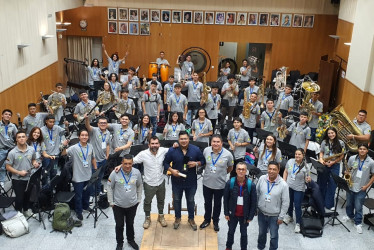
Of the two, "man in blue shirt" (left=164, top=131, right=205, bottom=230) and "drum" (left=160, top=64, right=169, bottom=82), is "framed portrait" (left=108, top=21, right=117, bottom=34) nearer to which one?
"drum" (left=160, top=64, right=169, bottom=82)

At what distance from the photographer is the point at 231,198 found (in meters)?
6.43

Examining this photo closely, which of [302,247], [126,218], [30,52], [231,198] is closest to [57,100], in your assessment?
[30,52]

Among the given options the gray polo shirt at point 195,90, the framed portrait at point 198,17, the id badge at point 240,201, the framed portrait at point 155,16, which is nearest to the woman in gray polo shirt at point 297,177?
the id badge at point 240,201

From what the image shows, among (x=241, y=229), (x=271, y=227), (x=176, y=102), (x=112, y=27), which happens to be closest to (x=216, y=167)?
(x=241, y=229)

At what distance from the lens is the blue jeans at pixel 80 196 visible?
25.8ft

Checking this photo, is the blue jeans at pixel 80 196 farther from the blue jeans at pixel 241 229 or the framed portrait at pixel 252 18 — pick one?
the framed portrait at pixel 252 18

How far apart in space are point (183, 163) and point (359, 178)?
3698 millimetres

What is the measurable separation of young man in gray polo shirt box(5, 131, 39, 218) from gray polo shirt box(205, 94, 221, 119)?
5.15m

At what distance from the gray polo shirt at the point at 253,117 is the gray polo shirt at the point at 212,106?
3.41 ft

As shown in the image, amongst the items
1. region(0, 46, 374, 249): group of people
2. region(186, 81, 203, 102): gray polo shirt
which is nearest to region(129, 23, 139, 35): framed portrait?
region(186, 81, 203, 102): gray polo shirt

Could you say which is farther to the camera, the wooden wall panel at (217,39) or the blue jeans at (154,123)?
the wooden wall panel at (217,39)

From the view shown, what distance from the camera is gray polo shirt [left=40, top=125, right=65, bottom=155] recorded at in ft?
28.0

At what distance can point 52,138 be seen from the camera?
338 inches

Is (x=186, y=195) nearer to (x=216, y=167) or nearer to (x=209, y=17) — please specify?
(x=216, y=167)
